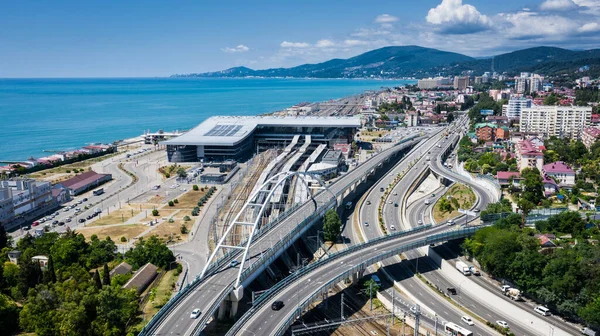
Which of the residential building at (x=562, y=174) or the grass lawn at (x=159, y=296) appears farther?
the residential building at (x=562, y=174)

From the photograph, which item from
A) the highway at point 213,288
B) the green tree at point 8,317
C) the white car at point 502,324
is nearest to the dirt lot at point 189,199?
the highway at point 213,288

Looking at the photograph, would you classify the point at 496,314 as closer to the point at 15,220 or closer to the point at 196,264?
the point at 196,264

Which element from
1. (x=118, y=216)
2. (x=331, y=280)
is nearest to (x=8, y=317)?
(x=331, y=280)

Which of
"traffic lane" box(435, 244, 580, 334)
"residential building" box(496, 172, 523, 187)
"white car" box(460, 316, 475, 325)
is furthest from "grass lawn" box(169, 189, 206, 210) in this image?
"residential building" box(496, 172, 523, 187)

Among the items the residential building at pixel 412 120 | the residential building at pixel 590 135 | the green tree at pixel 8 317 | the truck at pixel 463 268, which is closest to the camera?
the green tree at pixel 8 317

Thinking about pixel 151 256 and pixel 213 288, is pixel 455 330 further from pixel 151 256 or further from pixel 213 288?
pixel 151 256

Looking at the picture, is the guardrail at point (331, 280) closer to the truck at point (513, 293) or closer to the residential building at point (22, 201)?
the truck at point (513, 293)
